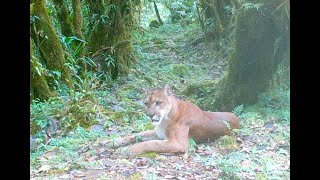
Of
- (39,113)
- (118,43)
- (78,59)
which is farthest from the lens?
(118,43)

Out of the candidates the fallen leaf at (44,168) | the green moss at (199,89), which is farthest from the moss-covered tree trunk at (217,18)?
the fallen leaf at (44,168)

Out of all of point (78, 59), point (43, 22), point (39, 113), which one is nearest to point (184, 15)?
point (78, 59)

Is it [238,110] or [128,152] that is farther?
[238,110]

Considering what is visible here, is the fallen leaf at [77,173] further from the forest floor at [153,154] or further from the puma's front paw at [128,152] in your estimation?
the puma's front paw at [128,152]

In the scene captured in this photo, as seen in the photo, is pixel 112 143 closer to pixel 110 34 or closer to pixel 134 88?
pixel 134 88

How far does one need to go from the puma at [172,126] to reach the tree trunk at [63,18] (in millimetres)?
2487

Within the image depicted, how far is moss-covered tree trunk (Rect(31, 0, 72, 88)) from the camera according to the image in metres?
4.74

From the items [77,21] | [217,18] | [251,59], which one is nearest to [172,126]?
[251,59]

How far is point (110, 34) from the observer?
6191mm

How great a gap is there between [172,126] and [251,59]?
1472mm
